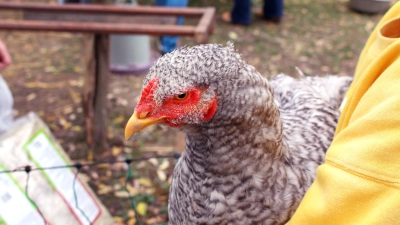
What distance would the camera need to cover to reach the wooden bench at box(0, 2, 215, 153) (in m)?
2.15

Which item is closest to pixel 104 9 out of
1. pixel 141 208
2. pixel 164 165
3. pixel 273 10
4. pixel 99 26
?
pixel 99 26

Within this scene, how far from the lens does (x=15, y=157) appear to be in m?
1.75

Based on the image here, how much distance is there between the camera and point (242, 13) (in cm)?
557

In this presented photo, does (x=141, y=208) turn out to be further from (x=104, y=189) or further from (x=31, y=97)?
(x=31, y=97)

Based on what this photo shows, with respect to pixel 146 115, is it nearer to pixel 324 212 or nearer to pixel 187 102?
pixel 187 102

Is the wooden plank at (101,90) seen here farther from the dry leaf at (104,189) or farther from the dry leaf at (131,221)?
the dry leaf at (131,221)

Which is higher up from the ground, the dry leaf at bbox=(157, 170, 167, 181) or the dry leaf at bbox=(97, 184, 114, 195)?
the dry leaf at bbox=(157, 170, 167, 181)

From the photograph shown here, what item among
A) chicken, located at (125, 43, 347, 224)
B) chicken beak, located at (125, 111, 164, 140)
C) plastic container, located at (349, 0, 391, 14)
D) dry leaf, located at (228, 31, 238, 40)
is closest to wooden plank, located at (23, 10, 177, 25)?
chicken, located at (125, 43, 347, 224)

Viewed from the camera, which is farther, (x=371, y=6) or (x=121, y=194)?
(x=371, y=6)

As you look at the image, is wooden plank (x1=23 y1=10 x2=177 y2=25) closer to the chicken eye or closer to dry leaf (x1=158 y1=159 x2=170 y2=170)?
dry leaf (x1=158 y1=159 x2=170 y2=170)

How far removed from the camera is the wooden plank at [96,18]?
96.4 inches

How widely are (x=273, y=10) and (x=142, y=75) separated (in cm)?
260

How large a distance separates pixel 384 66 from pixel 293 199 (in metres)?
0.45

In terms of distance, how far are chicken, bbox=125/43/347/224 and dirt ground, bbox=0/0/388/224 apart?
1.50 metres
